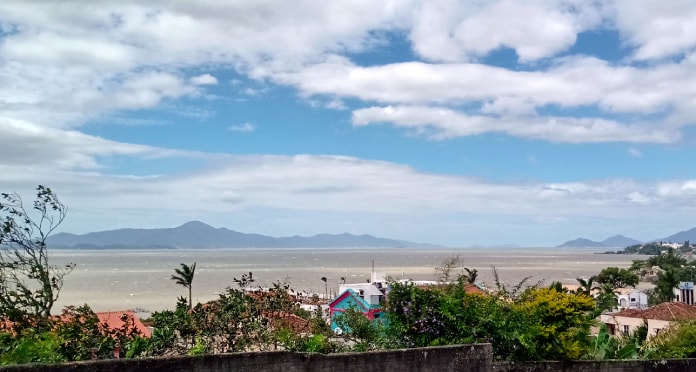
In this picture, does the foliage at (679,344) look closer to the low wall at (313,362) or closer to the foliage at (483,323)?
the foliage at (483,323)

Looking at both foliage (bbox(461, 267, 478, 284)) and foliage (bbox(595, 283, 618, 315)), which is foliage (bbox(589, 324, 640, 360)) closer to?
foliage (bbox(595, 283, 618, 315))

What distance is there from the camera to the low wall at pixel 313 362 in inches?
233

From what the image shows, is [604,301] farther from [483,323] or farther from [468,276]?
[483,323]

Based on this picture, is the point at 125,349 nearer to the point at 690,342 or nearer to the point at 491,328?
the point at 491,328

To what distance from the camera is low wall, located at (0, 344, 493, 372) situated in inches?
233

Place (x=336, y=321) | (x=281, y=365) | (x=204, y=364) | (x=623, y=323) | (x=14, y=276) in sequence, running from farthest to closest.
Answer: (x=623, y=323), (x=336, y=321), (x=14, y=276), (x=281, y=365), (x=204, y=364)

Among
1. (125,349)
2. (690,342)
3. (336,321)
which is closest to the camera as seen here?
(125,349)

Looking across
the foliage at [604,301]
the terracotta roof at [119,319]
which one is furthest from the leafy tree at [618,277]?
the terracotta roof at [119,319]

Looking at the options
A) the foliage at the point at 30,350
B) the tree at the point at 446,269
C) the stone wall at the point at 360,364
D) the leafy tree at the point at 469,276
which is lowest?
the stone wall at the point at 360,364

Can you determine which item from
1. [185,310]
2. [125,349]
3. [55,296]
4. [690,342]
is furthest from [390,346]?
[690,342]

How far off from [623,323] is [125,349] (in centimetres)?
3083

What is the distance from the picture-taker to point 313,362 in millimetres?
6965

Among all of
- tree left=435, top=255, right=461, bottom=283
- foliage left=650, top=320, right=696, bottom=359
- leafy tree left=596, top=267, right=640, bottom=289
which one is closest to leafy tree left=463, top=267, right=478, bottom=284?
tree left=435, top=255, right=461, bottom=283

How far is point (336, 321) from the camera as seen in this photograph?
9852mm
